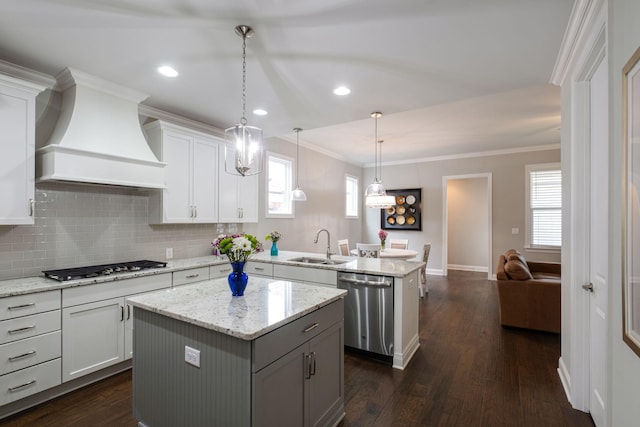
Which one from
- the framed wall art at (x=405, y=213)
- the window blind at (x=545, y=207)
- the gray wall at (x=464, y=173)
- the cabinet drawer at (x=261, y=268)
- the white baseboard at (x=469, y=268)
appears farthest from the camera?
the white baseboard at (x=469, y=268)

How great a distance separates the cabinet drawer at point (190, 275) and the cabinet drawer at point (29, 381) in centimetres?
109

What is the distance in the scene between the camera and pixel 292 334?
1.70 meters

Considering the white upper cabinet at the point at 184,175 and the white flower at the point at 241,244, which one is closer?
the white flower at the point at 241,244

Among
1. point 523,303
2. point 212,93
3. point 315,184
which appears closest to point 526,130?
point 523,303

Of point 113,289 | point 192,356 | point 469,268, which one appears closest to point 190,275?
point 113,289

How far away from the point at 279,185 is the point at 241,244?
3.57 m

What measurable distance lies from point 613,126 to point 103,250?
13.1ft

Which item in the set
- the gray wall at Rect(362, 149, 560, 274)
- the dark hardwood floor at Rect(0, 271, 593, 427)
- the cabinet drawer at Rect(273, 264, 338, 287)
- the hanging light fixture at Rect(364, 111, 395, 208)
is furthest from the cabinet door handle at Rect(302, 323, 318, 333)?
the gray wall at Rect(362, 149, 560, 274)

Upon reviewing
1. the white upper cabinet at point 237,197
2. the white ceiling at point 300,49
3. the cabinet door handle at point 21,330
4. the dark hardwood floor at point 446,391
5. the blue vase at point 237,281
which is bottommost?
the dark hardwood floor at point 446,391

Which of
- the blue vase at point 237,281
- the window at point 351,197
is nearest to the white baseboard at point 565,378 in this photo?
the blue vase at point 237,281

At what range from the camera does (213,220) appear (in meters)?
3.92

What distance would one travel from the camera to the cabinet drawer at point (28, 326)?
2.15m

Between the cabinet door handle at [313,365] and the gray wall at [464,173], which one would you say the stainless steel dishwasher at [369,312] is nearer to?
the cabinet door handle at [313,365]

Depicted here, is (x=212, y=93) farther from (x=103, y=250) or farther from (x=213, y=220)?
(x=103, y=250)
